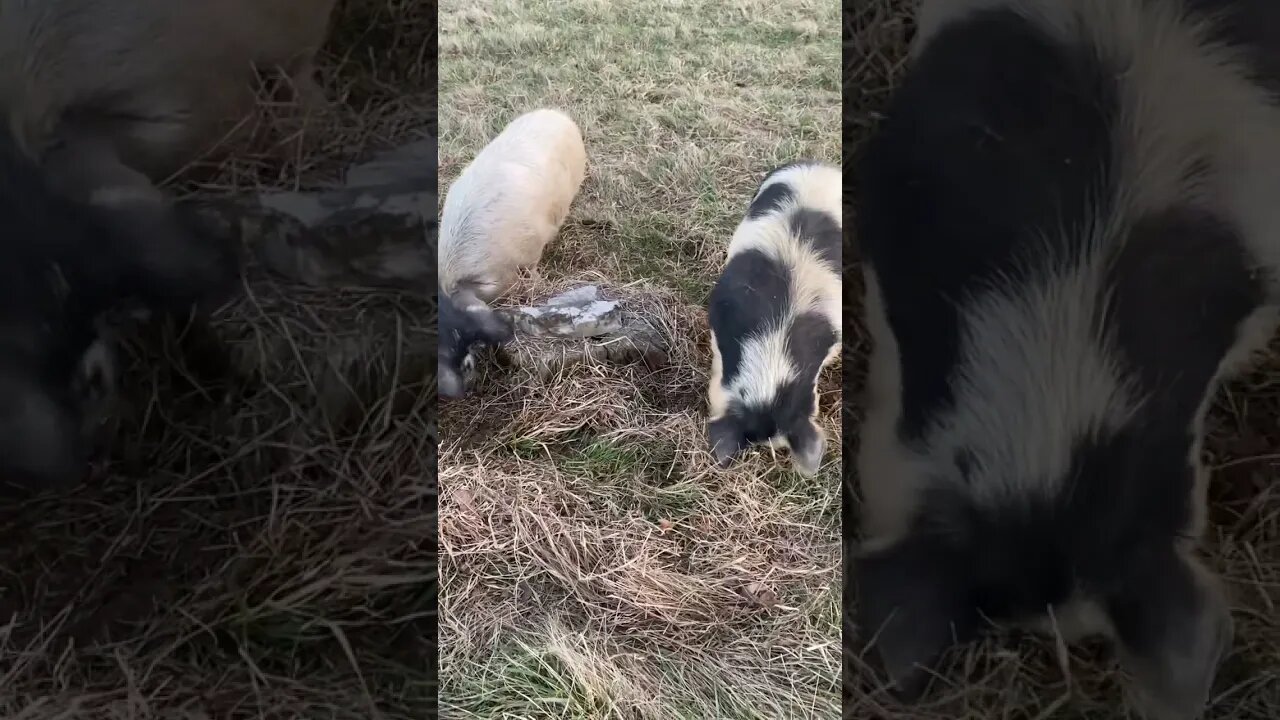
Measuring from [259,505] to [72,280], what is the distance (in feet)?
1.31

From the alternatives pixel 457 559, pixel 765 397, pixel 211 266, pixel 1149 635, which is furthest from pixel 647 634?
pixel 211 266

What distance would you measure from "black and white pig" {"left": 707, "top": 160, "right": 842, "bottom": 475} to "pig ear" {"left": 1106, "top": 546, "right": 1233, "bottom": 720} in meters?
1.38

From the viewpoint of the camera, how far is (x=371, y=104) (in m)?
1.05

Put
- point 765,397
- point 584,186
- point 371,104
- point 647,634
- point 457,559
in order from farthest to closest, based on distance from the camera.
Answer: point 584,186 < point 765,397 < point 457,559 < point 647,634 < point 371,104

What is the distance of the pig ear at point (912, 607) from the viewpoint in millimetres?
1019

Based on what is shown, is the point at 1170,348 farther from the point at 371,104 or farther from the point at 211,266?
the point at 211,266

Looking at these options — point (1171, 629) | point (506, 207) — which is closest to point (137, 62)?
point (1171, 629)

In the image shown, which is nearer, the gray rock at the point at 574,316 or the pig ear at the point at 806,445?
the pig ear at the point at 806,445

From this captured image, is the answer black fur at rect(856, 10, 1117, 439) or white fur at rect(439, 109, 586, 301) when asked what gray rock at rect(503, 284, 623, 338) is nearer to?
white fur at rect(439, 109, 586, 301)

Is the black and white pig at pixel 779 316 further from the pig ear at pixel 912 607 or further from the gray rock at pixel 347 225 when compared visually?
the gray rock at pixel 347 225

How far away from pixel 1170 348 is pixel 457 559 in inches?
67.0

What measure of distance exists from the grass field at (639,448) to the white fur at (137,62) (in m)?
1.34

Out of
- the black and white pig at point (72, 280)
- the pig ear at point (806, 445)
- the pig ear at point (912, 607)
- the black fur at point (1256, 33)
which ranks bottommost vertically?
the pig ear at point (806, 445)

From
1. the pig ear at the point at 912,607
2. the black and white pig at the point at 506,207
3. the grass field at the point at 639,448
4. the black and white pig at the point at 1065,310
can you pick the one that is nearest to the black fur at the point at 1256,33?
the black and white pig at the point at 1065,310
